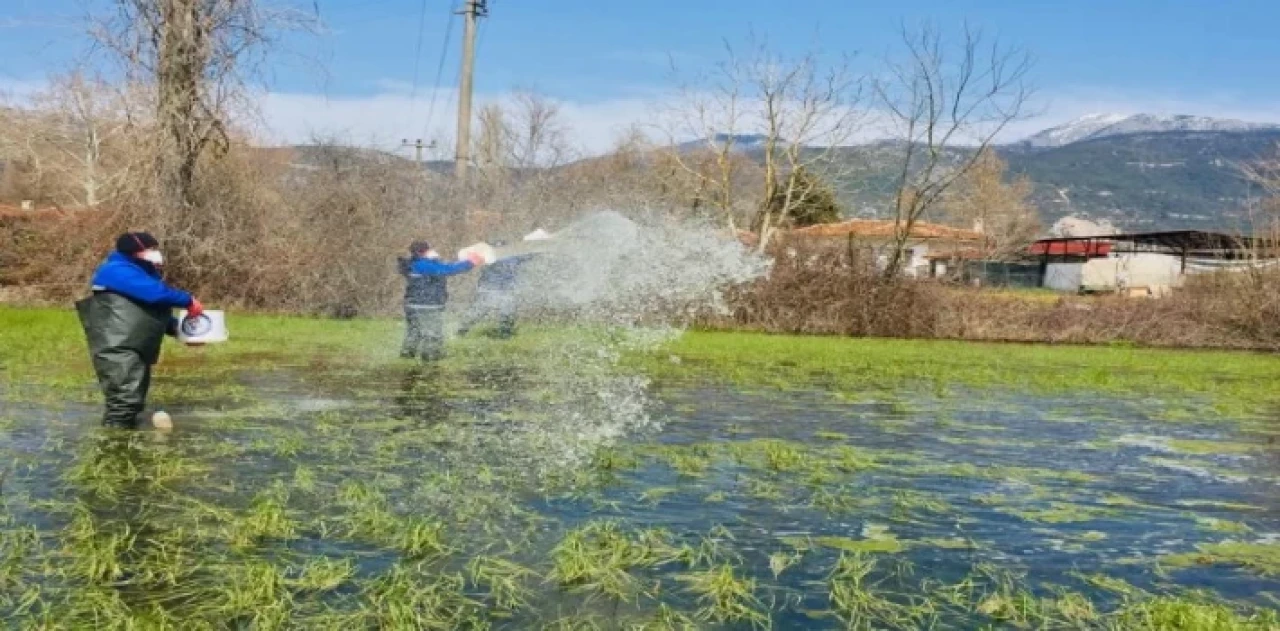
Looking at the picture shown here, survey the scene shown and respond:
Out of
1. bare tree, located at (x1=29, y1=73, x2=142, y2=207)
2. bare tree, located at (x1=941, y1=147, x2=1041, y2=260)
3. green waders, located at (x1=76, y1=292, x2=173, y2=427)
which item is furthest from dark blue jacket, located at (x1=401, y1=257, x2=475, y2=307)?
bare tree, located at (x1=941, y1=147, x2=1041, y2=260)

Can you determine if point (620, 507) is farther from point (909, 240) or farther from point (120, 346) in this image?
point (909, 240)

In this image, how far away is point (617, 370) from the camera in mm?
18281

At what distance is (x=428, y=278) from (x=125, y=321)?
7.40 m

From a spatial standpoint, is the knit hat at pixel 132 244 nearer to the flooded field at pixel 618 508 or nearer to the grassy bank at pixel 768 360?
the flooded field at pixel 618 508

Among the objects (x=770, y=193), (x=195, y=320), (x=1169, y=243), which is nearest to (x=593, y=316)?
(x=195, y=320)

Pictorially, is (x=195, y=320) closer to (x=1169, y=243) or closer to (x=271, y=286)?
(x=271, y=286)

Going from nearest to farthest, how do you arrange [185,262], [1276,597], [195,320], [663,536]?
[1276,597] < [663,536] < [195,320] < [185,262]

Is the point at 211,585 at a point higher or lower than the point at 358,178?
lower

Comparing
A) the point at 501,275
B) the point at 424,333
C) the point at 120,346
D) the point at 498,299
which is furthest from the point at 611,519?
the point at 498,299

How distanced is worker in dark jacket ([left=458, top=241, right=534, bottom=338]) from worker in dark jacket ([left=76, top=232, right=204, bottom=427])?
1412cm

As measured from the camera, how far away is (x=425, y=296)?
57.4ft

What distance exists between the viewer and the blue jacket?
32.4 feet

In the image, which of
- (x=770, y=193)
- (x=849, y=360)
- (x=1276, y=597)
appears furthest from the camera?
(x=770, y=193)

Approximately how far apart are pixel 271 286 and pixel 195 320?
20.1m
